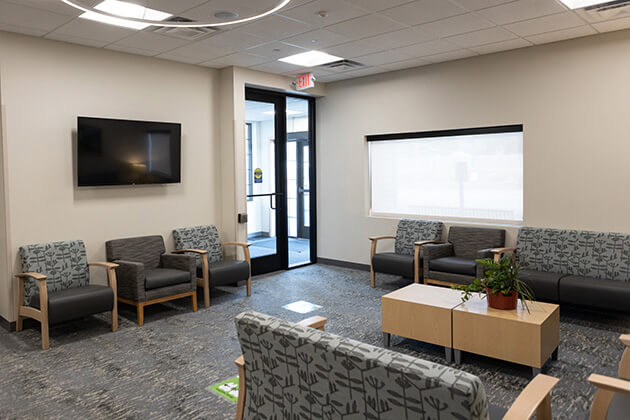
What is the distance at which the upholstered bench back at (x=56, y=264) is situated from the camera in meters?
4.55

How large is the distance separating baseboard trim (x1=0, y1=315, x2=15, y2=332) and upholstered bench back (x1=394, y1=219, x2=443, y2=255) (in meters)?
4.41

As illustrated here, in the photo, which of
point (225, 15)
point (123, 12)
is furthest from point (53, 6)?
point (225, 15)

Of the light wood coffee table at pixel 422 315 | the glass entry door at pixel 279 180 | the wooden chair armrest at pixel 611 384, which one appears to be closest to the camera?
the wooden chair armrest at pixel 611 384

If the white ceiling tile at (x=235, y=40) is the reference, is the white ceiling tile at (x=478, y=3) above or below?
above

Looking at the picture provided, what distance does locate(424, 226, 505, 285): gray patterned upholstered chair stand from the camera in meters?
5.40

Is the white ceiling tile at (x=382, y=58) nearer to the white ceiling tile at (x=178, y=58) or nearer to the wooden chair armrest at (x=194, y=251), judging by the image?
the white ceiling tile at (x=178, y=58)

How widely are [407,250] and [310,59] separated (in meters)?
2.72

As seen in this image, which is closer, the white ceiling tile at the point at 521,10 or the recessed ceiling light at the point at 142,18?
the recessed ceiling light at the point at 142,18

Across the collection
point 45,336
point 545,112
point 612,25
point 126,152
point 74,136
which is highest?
point 612,25

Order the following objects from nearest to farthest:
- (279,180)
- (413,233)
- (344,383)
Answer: (344,383) → (413,233) → (279,180)

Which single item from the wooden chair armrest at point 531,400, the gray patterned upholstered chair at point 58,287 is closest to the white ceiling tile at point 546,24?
the wooden chair armrest at point 531,400

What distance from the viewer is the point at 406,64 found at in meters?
6.29

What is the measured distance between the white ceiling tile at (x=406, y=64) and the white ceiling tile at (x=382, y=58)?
5.8 inches

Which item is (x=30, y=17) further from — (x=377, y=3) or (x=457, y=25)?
(x=457, y=25)
